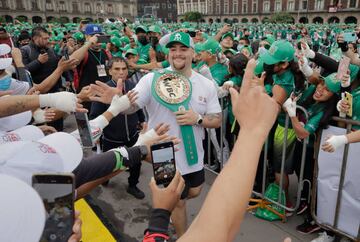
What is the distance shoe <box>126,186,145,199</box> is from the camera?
4.15 m

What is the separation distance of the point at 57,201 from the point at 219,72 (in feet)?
13.0

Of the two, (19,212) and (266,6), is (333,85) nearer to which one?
(19,212)

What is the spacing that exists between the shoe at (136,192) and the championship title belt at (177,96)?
1.56 metres

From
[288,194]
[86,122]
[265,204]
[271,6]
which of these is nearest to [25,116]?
[86,122]

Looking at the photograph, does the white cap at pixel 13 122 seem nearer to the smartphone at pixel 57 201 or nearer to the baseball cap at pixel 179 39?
the baseball cap at pixel 179 39

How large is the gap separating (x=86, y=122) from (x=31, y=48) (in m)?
4.62

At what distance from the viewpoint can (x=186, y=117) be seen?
274 cm

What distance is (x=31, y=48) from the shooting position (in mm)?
6176

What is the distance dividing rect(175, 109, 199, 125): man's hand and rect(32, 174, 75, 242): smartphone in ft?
5.09

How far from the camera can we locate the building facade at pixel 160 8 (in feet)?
306

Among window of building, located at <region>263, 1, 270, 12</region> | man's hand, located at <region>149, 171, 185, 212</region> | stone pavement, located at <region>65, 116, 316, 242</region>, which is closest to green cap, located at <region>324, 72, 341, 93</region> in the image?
stone pavement, located at <region>65, 116, 316, 242</region>

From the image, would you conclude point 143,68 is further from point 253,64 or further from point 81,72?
point 253,64

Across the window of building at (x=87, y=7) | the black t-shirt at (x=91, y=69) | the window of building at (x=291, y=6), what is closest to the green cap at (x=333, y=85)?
the black t-shirt at (x=91, y=69)

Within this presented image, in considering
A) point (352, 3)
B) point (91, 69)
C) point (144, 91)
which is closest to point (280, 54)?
point (144, 91)
